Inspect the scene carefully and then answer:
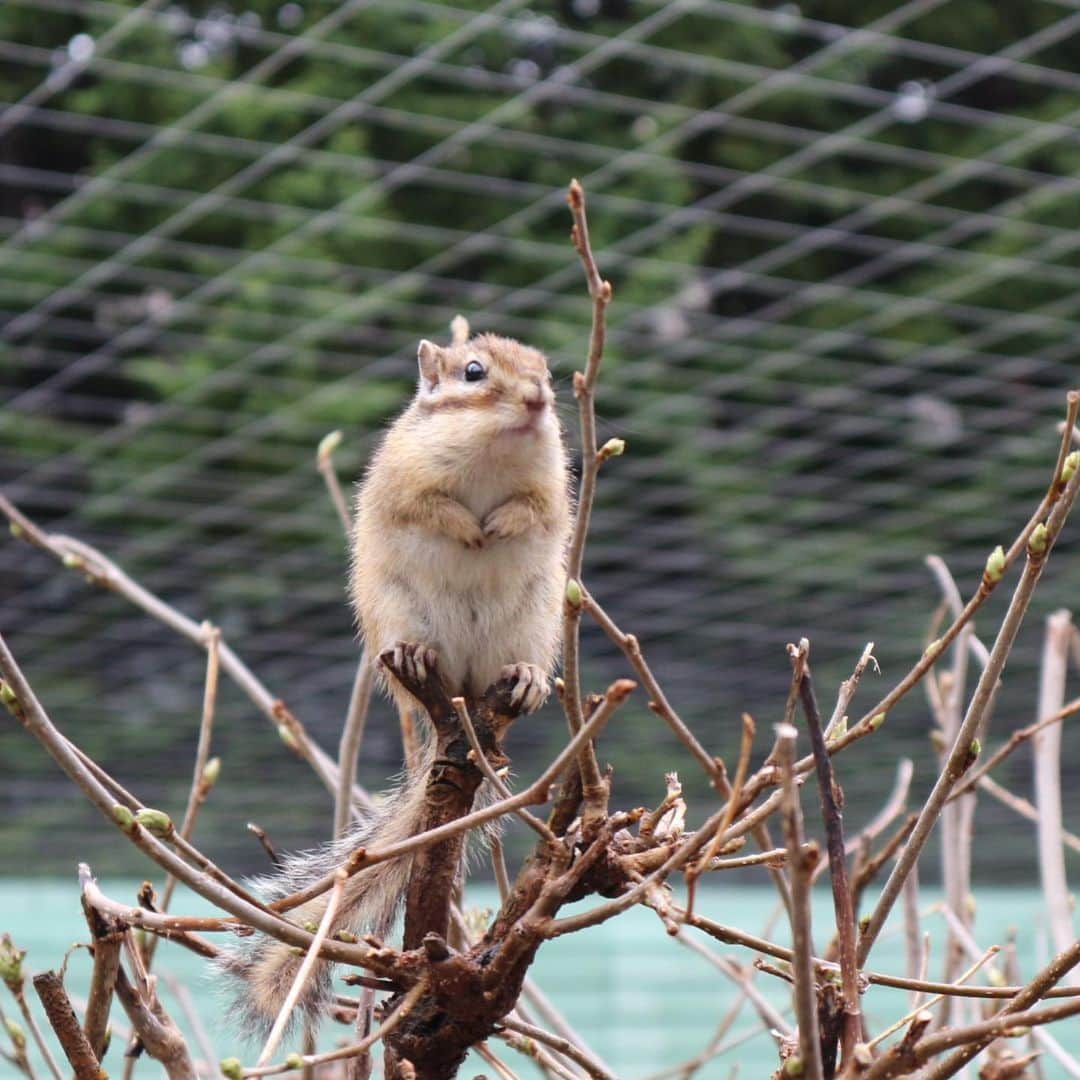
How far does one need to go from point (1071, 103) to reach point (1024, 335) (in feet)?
2.87

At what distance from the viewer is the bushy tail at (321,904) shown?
1.40 metres

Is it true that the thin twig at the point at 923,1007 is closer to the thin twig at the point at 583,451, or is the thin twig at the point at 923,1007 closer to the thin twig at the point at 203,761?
the thin twig at the point at 583,451

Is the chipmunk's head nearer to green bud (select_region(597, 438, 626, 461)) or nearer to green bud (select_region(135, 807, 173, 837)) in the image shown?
green bud (select_region(597, 438, 626, 461))

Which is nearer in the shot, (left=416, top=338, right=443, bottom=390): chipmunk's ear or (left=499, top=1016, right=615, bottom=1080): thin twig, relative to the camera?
(left=499, top=1016, right=615, bottom=1080): thin twig

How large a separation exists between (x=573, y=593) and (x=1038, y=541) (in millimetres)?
292

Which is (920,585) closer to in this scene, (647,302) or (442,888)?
(647,302)

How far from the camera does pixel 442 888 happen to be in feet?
4.21

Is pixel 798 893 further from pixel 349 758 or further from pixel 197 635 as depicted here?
pixel 197 635

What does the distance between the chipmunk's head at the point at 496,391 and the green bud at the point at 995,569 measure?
699mm

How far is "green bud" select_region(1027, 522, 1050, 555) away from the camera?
1016 mm

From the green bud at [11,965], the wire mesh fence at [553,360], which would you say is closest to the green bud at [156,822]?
the green bud at [11,965]

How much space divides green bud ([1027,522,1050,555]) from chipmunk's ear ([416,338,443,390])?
1064mm

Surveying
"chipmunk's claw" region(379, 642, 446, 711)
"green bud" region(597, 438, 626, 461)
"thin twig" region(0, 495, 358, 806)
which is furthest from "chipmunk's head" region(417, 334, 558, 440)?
"green bud" region(597, 438, 626, 461)

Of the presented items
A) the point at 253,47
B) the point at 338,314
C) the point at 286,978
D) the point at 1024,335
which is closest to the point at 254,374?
the point at 338,314
